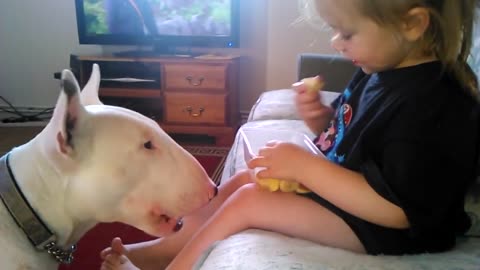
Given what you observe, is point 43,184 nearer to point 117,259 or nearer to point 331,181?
point 117,259

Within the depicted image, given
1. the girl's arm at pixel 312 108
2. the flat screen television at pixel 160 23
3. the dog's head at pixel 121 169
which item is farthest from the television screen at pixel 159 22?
the dog's head at pixel 121 169

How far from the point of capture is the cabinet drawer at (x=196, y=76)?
2902 mm

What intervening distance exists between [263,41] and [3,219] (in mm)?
2739

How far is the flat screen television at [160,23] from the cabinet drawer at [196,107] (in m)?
0.38

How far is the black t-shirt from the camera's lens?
741 millimetres

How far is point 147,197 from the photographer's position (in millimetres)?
849

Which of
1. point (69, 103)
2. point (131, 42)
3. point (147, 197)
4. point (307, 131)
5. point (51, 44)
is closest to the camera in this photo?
point (69, 103)

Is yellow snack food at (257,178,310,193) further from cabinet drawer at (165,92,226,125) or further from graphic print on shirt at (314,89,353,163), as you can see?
cabinet drawer at (165,92,226,125)

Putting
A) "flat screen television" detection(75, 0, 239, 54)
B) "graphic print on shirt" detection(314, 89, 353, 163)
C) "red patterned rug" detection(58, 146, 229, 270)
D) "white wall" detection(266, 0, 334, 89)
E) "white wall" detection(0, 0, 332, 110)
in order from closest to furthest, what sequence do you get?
"graphic print on shirt" detection(314, 89, 353, 163), "red patterned rug" detection(58, 146, 229, 270), "white wall" detection(266, 0, 334, 89), "flat screen television" detection(75, 0, 239, 54), "white wall" detection(0, 0, 332, 110)

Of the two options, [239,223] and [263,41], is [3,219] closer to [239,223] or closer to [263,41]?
[239,223]

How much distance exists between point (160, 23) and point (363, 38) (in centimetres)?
248

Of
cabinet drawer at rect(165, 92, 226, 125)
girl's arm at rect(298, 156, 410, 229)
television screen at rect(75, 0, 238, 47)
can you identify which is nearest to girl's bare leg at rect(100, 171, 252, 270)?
girl's arm at rect(298, 156, 410, 229)

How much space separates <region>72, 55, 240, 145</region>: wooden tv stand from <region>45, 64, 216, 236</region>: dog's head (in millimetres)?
2035

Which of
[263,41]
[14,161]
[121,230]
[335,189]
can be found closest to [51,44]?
[263,41]
